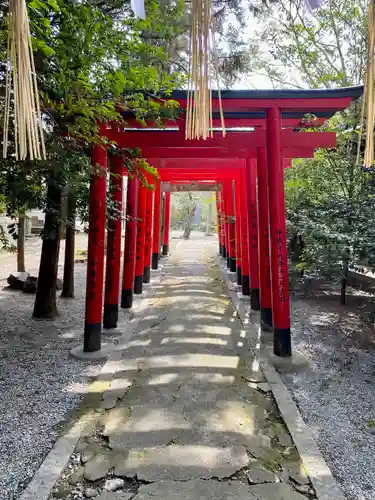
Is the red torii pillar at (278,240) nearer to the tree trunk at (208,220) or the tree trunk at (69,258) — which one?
the tree trunk at (69,258)

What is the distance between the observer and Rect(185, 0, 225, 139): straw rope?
54.7 inches

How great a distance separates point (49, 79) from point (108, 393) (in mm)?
2762

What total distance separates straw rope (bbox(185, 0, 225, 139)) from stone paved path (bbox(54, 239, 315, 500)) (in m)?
2.10

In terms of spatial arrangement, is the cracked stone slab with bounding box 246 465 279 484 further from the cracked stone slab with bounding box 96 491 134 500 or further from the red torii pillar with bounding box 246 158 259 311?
the red torii pillar with bounding box 246 158 259 311

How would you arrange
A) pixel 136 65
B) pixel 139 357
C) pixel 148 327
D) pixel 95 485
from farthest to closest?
1. pixel 148 327
2. pixel 139 357
3. pixel 136 65
4. pixel 95 485

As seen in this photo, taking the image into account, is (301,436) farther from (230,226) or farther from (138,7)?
(230,226)

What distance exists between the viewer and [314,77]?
28.0 feet

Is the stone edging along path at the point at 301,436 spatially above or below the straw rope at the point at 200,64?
below

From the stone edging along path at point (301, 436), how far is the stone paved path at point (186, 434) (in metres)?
0.06

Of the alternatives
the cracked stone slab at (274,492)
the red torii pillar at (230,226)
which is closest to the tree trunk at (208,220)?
the red torii pillar at (230,226)

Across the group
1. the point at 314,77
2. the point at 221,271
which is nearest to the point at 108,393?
the point at 314,77

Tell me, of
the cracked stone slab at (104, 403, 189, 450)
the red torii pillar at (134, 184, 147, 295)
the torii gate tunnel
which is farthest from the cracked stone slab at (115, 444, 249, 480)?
the red torii pillar at (134, 184, 147, 295)

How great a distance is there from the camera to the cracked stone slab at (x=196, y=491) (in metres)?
2.30

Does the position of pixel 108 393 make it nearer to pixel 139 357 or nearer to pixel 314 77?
pixel 139 357
